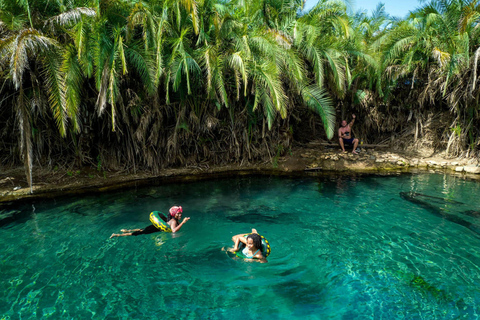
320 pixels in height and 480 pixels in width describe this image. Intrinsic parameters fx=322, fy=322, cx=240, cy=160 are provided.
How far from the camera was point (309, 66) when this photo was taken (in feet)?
46.0

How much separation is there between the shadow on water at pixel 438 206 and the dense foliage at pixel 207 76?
11.2 feet

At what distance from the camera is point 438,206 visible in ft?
28.9

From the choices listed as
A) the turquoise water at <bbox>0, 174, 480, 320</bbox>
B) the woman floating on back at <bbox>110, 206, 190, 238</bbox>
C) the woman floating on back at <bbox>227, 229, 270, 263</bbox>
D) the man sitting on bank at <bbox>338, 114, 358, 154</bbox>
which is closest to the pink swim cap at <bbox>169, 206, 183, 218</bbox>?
the woman floating on back at <bbox>110, 206, 190, 238</bbox>

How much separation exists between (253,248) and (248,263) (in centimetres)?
34

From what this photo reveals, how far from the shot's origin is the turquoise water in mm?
4984

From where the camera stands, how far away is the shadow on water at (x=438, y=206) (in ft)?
25.0

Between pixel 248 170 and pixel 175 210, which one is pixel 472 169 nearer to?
pixel 248 170

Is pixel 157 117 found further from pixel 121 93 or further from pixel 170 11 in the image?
pixel 170 11

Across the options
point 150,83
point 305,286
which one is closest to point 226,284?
point 305,286

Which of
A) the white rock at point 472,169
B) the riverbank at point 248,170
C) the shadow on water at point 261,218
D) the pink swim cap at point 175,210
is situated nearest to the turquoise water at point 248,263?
the shadow on water at point 261,218

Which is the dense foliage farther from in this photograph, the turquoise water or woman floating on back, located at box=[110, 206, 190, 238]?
woman floating on back, located at box=[110, 206, 190, 238]

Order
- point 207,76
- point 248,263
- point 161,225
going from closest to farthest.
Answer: point 248,263 → point 161,225 → point 207,76

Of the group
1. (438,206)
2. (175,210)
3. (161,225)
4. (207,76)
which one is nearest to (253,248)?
(175,210)

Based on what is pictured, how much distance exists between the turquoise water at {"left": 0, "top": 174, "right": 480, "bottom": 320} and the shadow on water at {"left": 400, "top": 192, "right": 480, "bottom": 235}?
0.06 meters
